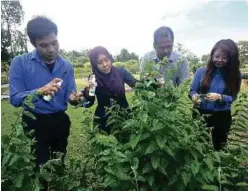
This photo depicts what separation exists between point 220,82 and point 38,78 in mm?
1419

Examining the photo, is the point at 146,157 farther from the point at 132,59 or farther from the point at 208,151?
the point at 132,59

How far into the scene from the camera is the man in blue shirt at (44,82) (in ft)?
8.14

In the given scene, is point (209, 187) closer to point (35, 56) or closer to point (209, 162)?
point (209, 162)

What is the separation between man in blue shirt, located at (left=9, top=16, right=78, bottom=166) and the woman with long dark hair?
981 millimetres

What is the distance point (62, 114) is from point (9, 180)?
2.77 feet

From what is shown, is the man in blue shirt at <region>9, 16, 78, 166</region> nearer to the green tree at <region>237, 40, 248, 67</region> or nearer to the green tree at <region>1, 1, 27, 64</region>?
the green tree at <region>1, 1, 27, 64</region>

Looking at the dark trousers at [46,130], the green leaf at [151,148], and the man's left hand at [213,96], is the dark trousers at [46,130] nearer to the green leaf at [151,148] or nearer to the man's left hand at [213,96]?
the green leaf at [151,148]

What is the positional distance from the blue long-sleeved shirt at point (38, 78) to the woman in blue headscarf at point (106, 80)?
1.05 ft

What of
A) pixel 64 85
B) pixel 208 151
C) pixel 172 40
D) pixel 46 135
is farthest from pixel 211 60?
pixel 46 135

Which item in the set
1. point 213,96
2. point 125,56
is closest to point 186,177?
point 213,96

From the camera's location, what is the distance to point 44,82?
8.45ft

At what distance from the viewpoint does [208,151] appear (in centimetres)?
232

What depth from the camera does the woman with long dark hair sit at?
296 cm

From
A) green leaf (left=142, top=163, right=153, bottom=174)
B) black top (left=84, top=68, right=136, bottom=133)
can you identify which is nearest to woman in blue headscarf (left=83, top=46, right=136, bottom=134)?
black top (left=84, top=68, right=136, bottom=133)
